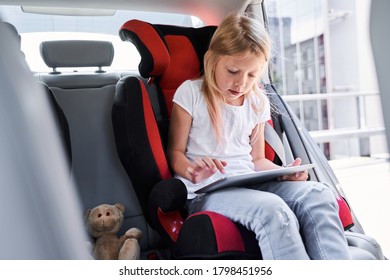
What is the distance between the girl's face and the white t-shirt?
50 millimetres

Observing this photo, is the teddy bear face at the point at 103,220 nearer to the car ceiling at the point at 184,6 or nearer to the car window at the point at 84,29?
the car window at the point at 84,29

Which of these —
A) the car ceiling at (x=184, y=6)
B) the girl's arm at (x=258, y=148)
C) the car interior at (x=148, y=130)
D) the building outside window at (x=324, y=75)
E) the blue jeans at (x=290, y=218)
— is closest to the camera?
the blue jeans at (x=290, y=218)

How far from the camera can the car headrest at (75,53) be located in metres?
1.11

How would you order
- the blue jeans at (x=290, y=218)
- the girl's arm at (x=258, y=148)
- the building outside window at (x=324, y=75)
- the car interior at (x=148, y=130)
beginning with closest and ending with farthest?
the blue jeans at (x=290, y=218) < the car interior at (x=148, y=130) < the girl's arm at (x=258, y=148) < the building outside window at (x=324, y=75)

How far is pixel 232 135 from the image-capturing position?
3.36 feet

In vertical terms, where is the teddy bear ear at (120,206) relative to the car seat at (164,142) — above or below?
below

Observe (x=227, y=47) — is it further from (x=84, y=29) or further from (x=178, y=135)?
(x=84, y=29)

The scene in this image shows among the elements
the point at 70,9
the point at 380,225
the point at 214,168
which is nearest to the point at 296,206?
the point at 214,168

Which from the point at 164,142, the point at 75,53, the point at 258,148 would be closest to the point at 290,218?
the point at 258,148

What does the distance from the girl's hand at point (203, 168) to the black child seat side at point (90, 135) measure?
0.27 m

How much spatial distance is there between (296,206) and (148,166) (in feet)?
1.16

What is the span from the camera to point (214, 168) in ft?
2.88

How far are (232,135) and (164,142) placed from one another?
0.20 meters

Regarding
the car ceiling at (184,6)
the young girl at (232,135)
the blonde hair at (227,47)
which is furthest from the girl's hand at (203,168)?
the car ceiling at (184,6)
